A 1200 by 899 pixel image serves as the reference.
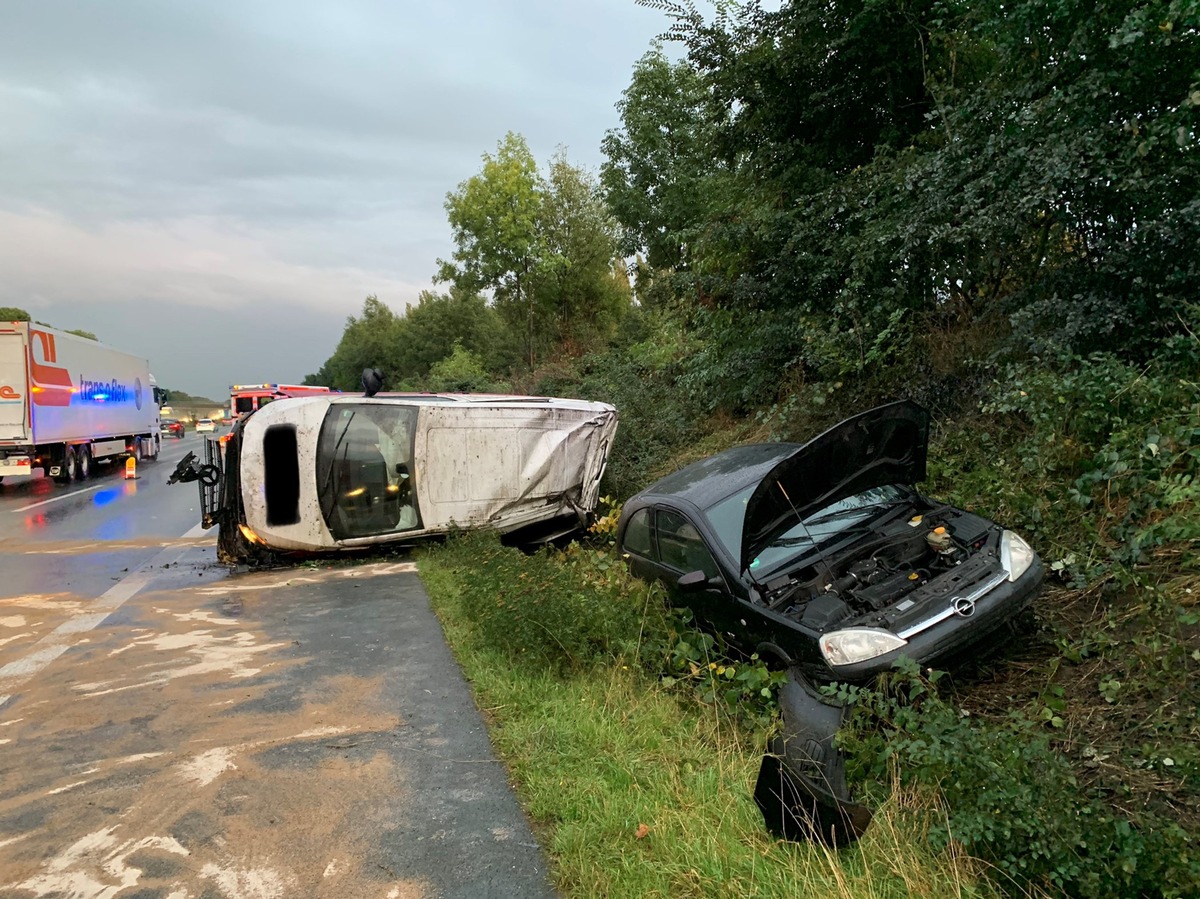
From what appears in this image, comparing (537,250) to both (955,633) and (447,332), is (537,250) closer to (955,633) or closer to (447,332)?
(447,332)

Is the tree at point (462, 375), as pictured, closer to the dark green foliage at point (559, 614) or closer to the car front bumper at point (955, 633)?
the dark green foliage at point (559, 614)

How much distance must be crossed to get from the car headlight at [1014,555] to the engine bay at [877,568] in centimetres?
7

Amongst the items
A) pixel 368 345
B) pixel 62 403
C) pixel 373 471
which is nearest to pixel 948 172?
pixel 373 471

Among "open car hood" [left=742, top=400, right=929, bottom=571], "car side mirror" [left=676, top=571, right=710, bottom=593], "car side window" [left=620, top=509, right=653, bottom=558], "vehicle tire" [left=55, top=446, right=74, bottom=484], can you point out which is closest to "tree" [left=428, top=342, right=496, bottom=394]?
"vehicle tire" [left=55, top=446, right=74, bottom=484]

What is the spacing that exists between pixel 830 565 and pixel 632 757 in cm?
182

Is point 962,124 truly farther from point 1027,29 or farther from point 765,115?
point 765,115

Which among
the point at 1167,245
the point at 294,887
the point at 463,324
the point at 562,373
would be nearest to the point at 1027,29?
the point at 1167,245

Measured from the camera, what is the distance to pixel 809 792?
9.71 feet

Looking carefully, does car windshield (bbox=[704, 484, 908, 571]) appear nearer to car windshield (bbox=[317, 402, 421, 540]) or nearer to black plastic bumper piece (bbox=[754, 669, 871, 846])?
black plastic bumper piece (bbox=[754, 669, 871, 846])

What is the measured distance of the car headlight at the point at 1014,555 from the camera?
4439mm

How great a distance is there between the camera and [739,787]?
3357mm

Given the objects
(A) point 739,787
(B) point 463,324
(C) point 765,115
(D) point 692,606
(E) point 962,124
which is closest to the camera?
(A) point 739,787

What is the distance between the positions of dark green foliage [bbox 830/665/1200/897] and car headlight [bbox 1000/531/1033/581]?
142 cm

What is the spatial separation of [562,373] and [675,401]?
1108 centimetres
